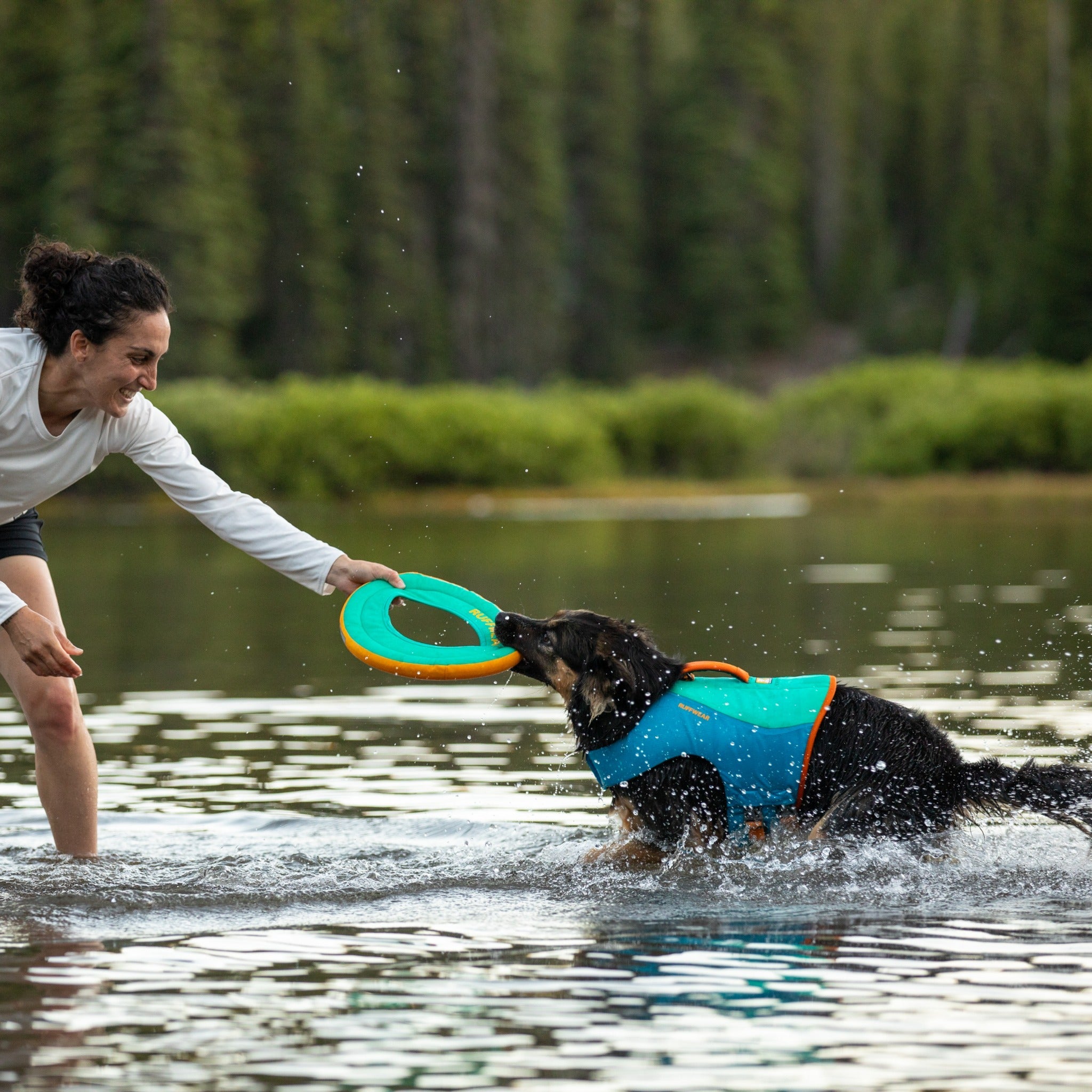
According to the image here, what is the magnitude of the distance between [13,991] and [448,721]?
19.7 feet

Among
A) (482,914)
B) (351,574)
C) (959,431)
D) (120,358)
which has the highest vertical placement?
(120,358)

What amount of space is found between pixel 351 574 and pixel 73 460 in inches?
46.9

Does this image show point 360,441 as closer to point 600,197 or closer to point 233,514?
point 233,514

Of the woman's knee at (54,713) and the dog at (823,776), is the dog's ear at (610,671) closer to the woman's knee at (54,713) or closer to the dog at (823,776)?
the dog at (823,776)

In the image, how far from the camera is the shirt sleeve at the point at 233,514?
7043 millimetres

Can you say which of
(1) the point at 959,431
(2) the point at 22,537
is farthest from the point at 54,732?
(1) the point at 959,431

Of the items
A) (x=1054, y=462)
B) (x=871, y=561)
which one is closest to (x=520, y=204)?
(x=1054, y=462)

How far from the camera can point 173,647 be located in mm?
14883

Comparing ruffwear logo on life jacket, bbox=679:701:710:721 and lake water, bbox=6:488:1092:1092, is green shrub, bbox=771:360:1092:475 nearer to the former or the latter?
lake water, bbox=6:488:1092:1092

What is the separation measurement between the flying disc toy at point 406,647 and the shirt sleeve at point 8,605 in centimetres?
151

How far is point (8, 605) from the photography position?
6.12m

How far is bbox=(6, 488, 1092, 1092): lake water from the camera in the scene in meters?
4.65

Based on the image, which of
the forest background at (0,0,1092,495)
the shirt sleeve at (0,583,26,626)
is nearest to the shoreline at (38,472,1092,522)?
the forest background at (0,0,1092,495)

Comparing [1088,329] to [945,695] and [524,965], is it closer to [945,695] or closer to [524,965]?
[945,695]
